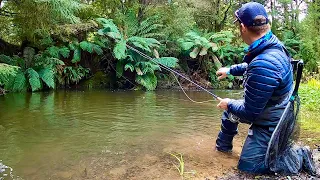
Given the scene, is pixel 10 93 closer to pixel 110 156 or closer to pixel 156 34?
pixel 156 34

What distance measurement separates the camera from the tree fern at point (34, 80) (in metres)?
9.10

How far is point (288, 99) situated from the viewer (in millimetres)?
2500

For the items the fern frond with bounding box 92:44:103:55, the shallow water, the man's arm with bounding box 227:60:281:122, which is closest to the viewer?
the man's arm with bounding box 227:60:281:122

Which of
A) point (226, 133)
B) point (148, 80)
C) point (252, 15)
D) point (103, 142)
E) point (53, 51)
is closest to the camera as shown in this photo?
point (252, 15)

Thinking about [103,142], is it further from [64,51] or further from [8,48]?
[8,48]

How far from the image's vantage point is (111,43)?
11578mm

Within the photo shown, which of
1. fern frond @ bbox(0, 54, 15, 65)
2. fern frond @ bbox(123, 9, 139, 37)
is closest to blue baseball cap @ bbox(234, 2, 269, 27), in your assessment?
fern frond @ bbox(0, 54, 15, 65)

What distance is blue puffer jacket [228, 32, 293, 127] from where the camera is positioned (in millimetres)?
2309

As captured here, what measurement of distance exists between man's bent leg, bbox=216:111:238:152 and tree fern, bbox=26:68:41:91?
289 inches

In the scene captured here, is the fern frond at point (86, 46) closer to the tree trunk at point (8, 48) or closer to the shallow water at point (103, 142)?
the tree trunk at point (8, 48)

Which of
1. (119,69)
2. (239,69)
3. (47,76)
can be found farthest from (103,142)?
(119,69)

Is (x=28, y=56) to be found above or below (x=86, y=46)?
below

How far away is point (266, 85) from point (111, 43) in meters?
9.78

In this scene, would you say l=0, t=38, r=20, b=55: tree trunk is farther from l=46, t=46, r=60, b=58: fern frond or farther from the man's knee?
the man's knee
